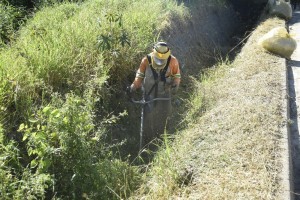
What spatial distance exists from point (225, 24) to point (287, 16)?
94.0 inches

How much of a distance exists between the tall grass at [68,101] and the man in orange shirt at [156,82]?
563 mm

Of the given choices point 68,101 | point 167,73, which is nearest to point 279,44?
point 167,73

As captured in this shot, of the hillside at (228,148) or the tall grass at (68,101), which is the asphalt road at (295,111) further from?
the tall grass at (68,101)

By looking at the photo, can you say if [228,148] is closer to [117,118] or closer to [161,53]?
[117,118]

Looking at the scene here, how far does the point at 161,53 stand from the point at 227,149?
1919 mm

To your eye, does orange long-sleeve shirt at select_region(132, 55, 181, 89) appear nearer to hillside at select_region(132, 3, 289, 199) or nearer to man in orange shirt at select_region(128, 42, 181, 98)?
man in orange shirt at select_region(128, 42, 181, 98)

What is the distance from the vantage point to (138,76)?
233 inches

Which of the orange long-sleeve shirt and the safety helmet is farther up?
the safety helmet

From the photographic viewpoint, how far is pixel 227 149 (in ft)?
15.3

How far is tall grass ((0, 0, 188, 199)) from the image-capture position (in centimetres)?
399

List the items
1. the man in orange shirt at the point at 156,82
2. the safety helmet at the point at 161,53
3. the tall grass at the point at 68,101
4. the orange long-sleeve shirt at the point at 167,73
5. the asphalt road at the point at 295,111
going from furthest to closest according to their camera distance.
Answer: the orange long-sleeve shirt at the point at 167,73
the man in orange shirt at the point at 156,82
the safety helmet at the point at 161,53
the asphalt road at the point at 295,111
the tall grass at the point at 68,101

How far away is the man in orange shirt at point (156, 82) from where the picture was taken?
5779 mm

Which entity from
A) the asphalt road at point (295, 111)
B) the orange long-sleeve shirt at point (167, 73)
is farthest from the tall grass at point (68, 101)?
the asphalt road at point (295, 111)

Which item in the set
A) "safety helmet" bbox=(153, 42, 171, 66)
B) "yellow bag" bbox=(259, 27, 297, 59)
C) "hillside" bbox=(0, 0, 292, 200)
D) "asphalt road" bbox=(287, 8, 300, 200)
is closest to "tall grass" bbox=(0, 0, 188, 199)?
"hillside" bbox=(0, 0, 292, 200)
